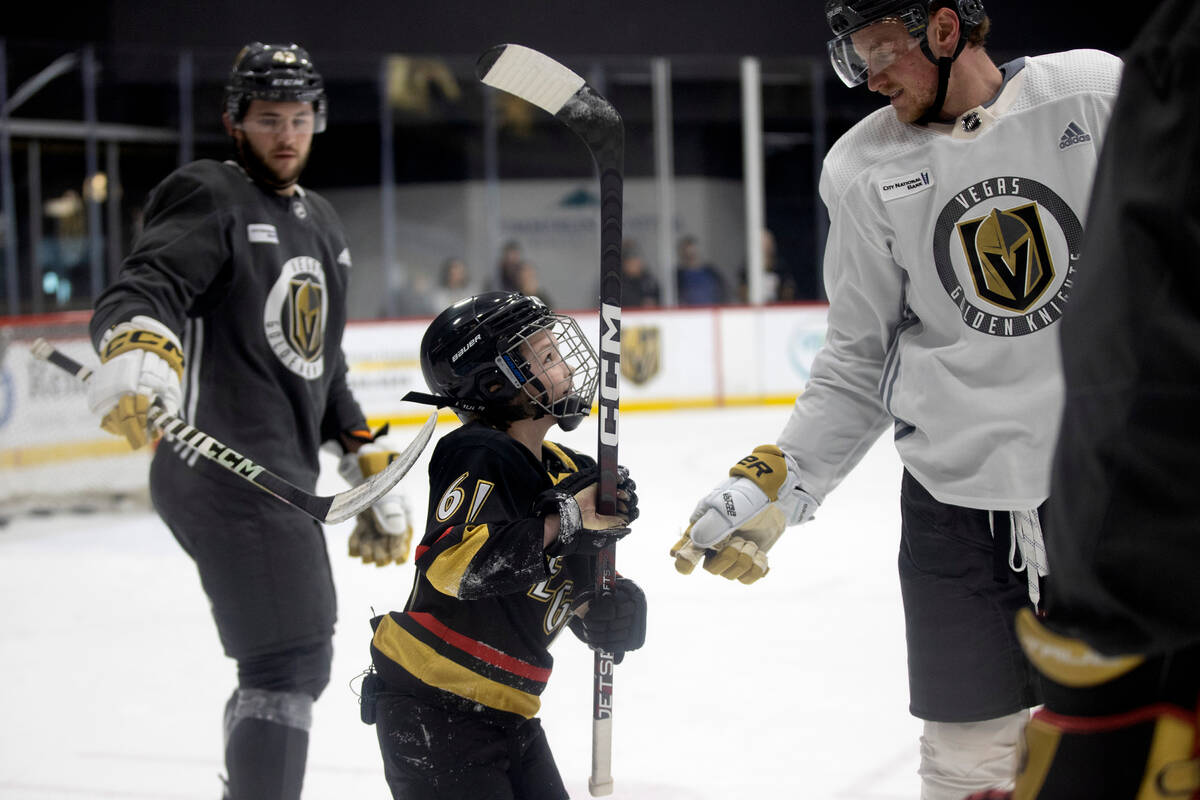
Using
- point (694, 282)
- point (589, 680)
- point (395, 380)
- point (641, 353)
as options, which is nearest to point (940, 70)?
point (589, 680)

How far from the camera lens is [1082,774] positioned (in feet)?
2.36

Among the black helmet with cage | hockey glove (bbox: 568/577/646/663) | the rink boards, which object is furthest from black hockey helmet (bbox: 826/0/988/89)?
the rink boards

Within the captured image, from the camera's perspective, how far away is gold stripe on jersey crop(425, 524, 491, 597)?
1.40m

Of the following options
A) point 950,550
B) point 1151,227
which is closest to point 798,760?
point 950,550

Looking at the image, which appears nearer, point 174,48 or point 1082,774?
point 1082,774

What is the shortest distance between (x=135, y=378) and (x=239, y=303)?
31 cm

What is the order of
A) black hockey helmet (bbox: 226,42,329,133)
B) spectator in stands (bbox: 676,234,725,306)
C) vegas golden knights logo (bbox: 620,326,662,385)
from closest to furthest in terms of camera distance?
black hockey helmet (bbox: 226,42,329,133)
vegas golden knights logo (bbox: 620,326,662,385)
spectator in stands (bbox: 676,234,725,306)

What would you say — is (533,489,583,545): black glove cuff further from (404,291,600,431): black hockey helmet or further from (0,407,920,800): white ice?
(0,407,920,800): white ice

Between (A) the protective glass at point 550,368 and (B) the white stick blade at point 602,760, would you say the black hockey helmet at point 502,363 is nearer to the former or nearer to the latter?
(A) the protective glass at point 550,368

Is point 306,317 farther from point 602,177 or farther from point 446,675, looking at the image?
point 446,675

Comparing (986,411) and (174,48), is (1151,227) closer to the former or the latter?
(986,411)

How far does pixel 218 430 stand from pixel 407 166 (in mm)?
11879

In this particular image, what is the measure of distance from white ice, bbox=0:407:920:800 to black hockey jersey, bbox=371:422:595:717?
1.35 feet

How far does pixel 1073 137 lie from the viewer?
1453mm
